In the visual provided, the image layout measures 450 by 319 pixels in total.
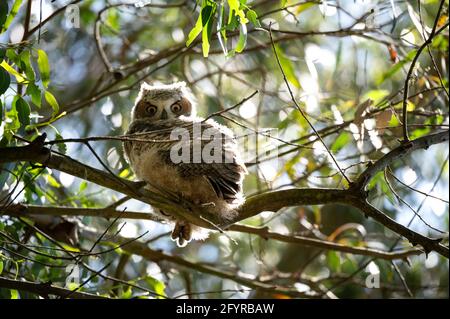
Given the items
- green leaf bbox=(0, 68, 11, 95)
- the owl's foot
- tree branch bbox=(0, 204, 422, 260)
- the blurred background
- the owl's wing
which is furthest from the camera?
the blurred background

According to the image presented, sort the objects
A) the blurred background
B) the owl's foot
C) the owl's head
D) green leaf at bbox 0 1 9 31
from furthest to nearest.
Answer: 1. the owl's head
2. the blurred background
3. the owl's foot
4. green leaf at bbox 0 1 9 31

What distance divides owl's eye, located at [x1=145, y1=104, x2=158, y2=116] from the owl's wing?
752mm

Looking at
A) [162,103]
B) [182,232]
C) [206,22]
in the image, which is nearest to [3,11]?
[206,22]

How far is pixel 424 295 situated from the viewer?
5469 millimetres

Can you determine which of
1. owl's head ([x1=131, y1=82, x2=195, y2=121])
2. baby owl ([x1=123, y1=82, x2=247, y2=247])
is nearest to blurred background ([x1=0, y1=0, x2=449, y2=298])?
owl's head ([x1=131, y1=82, x2=195, y2=121])

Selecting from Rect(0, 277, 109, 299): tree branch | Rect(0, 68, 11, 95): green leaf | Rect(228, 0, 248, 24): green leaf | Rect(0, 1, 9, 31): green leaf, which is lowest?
Rect(0, 277, 109, 299): tree branch

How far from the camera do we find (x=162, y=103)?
391cm

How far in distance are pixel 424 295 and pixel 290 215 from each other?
48.0 inches

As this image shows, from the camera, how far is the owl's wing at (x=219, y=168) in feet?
9.91

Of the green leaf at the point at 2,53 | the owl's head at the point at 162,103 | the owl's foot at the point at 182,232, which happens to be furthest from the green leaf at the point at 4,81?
the owl's head at the point at 162,103

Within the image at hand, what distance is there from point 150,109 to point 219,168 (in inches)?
39.0

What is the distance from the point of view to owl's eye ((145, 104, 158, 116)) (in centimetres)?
391

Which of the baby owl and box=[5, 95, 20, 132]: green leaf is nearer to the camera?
box=[5, 95, 20, 132]: green leaf

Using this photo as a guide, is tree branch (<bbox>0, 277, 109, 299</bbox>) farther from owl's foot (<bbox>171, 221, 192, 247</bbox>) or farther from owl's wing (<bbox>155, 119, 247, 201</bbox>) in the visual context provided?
owl's wing (<bbox>155, 119, 247, 201</bbox>)
